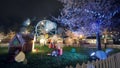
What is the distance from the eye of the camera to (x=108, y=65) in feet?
24.2

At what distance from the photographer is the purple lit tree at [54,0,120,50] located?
16.1 meters

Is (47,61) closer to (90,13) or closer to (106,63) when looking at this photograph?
(90,13)

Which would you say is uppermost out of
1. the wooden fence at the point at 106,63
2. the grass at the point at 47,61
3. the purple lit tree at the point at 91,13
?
the purple lit tree at the point at 91,13

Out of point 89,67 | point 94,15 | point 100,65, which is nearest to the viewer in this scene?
point 89,67

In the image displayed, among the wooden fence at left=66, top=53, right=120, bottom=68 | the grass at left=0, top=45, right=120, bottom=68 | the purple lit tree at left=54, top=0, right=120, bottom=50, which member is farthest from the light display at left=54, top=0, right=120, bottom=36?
the wooden fence at left=66, top=53, right=120, bottom=68

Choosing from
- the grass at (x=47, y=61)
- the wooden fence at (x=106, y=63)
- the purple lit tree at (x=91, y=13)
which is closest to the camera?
the wooden fence at (x=106, y=63)

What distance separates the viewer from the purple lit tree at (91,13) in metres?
16.1

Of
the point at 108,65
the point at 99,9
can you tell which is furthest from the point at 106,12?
the point at 108,65

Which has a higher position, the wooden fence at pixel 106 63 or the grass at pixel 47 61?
the wooden fence at pixel 106 63

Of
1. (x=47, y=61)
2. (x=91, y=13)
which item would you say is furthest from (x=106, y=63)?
(x=91, y=13)

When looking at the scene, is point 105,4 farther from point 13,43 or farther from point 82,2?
point 13,43

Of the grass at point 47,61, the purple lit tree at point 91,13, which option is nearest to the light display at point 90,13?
the purple lit tree at point 91,13

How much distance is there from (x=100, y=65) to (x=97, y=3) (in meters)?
10.2

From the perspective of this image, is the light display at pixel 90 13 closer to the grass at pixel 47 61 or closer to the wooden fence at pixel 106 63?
the grass at pixel 47 61
